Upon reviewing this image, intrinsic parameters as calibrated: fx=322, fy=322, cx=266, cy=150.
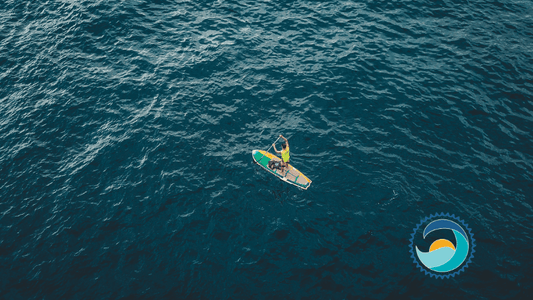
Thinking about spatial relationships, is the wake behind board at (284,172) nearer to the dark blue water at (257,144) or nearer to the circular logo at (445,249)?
the dark blue water at (257,144)

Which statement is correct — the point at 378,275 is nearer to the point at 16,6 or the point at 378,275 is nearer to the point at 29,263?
the point at 29,263

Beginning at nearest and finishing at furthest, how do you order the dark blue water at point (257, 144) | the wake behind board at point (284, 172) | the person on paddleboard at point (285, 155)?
1. the dark blue water at point (257, 144)
2. the person on paddleboard at point (285, 155)
3. the wake behind board at point (284, 172)

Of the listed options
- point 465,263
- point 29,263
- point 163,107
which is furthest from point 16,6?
point 465,263

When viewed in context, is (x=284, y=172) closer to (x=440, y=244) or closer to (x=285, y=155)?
(x=285, y=155)

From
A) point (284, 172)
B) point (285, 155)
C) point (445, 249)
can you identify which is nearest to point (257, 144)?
point (285, 155)

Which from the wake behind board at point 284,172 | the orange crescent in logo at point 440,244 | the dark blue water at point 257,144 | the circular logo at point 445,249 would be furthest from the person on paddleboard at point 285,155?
the orange crescent in logo at point 440,244

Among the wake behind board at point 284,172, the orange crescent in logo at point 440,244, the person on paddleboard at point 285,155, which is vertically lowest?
the orange crescent in logo at point 440,244
